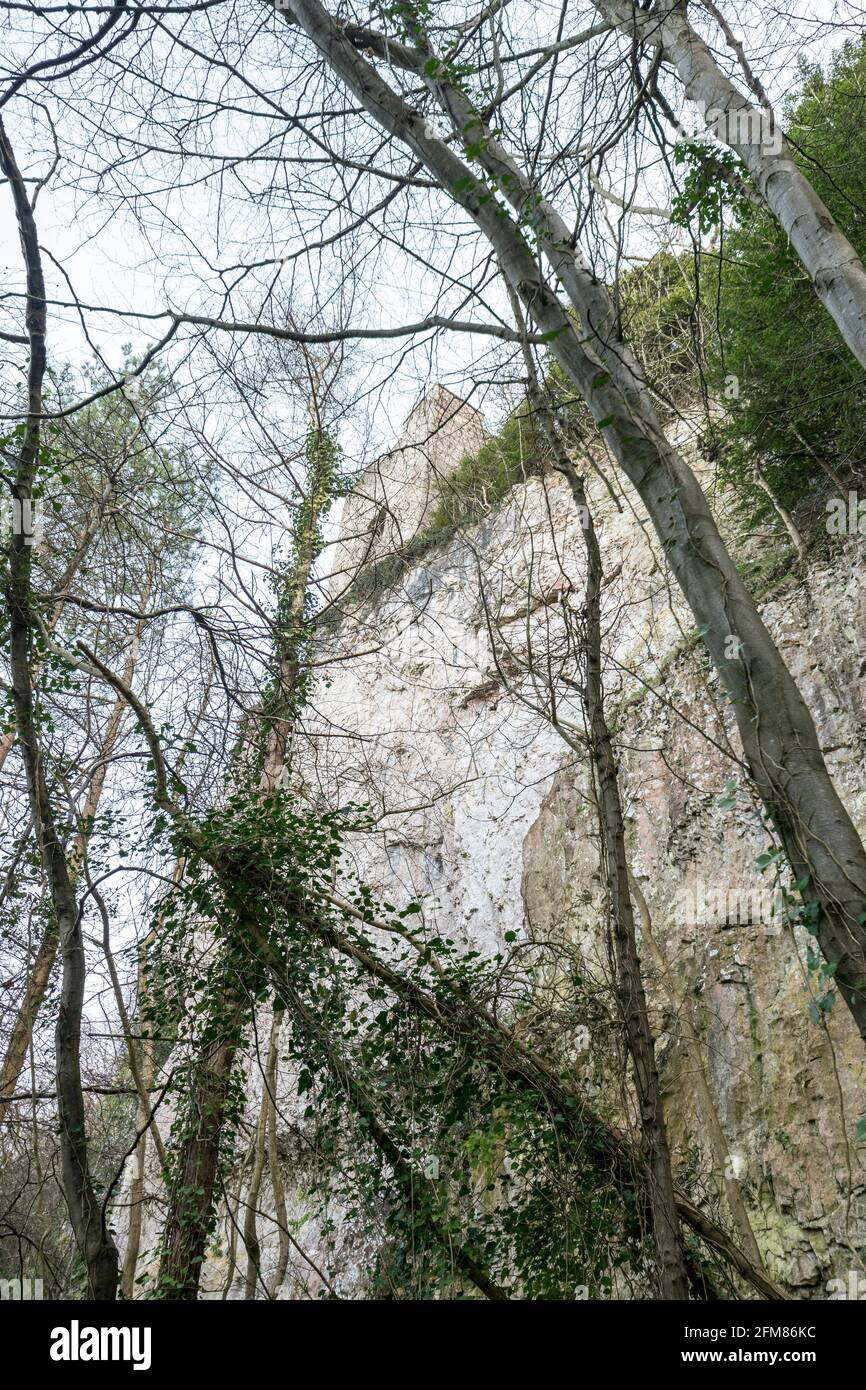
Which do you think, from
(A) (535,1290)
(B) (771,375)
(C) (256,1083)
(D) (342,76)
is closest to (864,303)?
(D) (342,76)

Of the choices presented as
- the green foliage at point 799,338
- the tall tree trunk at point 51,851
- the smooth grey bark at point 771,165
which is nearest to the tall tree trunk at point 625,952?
the smooth grey bark at point 771,165

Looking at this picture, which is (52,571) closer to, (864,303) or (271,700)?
(271,700)

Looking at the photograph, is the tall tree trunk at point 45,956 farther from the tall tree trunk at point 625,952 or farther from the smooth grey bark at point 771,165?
the smooth grey bark at point 771,165

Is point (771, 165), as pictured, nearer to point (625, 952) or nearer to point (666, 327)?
point (625, 952)

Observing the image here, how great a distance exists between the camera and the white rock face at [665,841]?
14.5 feet

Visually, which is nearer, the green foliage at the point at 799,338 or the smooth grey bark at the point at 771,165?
the smooth grey bark at the point at 771,165

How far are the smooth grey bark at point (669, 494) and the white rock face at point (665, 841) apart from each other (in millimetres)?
282

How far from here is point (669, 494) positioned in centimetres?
273

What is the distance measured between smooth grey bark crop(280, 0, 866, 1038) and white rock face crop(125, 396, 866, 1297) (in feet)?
0.93

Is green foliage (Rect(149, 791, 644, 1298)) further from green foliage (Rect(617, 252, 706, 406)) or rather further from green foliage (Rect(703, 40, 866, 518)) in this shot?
green foliage (Rect(617, 252, 706, 406))

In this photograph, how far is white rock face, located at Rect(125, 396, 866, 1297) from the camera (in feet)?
14.5

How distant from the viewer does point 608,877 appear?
384cm

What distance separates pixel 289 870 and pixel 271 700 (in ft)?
6.01

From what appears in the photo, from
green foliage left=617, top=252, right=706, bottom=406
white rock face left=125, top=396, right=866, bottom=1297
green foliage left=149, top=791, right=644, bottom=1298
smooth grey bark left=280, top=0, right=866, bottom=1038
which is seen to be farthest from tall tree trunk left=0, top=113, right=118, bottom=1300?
green foliage left=617, top=252, right=706, bottom=406
